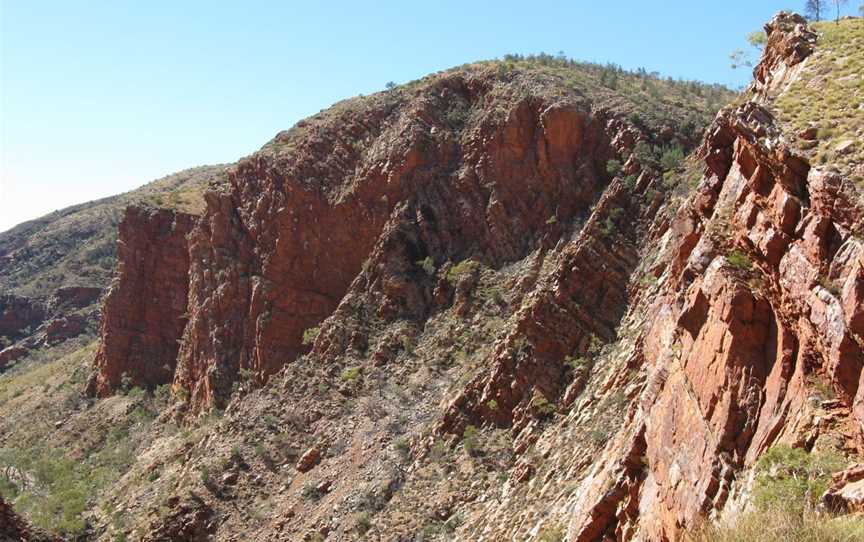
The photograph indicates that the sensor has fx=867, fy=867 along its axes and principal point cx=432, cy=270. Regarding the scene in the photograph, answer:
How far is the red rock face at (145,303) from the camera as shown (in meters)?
55.2

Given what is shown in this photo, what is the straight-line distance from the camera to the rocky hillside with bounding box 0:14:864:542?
1641 cm

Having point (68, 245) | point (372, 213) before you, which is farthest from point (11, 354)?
point (372, 213)

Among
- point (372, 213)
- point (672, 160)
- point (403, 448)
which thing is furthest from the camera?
point (372, 213)

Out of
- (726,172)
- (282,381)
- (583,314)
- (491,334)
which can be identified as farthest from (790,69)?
(282,381)

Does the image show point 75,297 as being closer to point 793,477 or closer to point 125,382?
point 125,382

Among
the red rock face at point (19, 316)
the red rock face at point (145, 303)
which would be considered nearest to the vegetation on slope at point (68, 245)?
the red rock face at point (19, 316)

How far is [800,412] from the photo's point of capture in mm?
15078

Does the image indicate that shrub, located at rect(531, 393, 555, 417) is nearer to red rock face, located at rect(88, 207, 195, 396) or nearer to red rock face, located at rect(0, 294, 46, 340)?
red rock face, located at rect(88, 207, 195, 396)

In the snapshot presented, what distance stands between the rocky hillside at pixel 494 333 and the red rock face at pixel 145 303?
0.57 ft

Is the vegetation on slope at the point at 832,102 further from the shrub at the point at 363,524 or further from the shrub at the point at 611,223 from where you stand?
the shrub at the point at 363,524

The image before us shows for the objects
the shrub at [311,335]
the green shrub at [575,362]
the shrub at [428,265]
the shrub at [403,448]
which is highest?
the shrub at [428,265]

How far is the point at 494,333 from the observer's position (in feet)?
123

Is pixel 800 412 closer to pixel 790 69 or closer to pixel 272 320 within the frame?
pixel 790 69

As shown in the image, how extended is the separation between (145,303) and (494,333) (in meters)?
28.7
